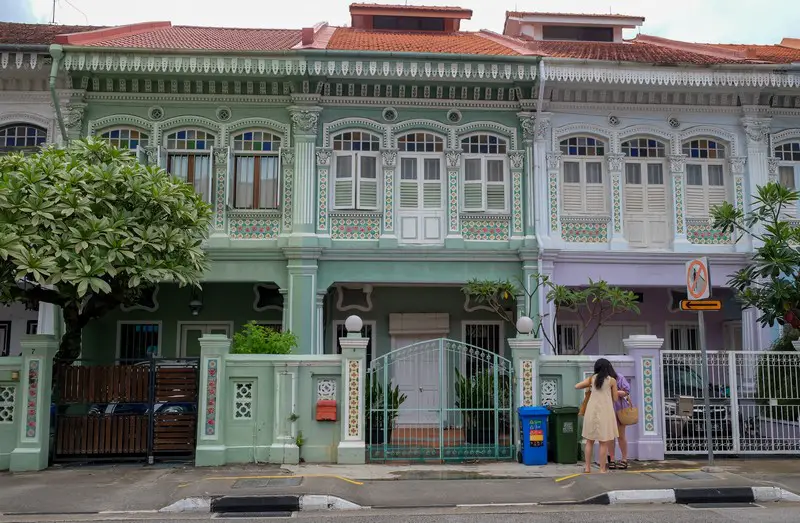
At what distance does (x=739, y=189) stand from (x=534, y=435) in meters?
8.39

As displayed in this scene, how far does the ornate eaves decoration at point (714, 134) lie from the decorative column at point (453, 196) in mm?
4934

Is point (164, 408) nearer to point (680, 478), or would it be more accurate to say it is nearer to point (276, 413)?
point (276, 413)

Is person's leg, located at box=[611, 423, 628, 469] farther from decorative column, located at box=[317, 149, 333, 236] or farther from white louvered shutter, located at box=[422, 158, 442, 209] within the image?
decorative column, located at box=[317, 149, 333, 236]

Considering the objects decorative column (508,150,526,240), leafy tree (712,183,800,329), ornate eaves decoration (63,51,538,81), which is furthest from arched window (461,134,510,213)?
leafy tree (712,183,800,329)

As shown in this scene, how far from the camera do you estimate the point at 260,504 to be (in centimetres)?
917

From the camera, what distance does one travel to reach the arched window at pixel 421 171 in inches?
651

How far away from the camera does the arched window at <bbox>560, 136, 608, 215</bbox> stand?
16.8 m

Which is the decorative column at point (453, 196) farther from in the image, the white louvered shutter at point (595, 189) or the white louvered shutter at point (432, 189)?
the white louvered shutter at point (595, 189)

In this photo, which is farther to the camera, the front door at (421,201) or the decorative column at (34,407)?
the front door at (421,201)

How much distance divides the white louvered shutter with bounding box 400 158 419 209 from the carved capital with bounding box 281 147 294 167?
230 cm

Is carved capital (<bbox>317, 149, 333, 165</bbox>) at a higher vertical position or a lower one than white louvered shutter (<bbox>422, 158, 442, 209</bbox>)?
higher

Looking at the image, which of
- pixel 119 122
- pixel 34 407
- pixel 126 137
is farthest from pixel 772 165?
pixel 34 407

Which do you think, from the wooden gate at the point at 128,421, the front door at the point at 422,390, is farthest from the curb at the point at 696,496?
the wooden gate at the point at 128,421

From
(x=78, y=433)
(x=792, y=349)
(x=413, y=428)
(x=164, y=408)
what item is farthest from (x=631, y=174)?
(x=78, y=433)
